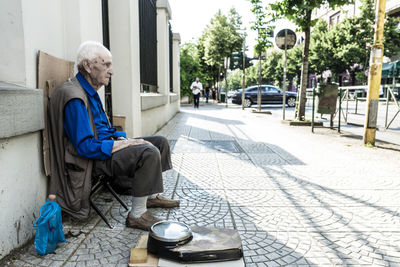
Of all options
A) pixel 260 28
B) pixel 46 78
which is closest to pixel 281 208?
pixel 46 78

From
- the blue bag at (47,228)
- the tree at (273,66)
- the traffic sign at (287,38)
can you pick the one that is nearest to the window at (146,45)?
the blue bag at (47,228)

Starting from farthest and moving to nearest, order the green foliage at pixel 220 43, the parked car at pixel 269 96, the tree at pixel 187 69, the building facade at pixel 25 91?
the green foliage at pixel 220 43 → the tree at pixel 187 69 → the parked car at pixel 269 96 → the building facade at pixel 25 91

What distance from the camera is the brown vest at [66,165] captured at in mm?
2652

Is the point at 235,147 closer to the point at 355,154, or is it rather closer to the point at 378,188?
the point at 355,154

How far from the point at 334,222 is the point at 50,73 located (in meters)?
2.80

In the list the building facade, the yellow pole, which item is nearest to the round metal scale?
the building facade

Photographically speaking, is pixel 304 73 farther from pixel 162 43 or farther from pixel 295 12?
pixel 162 43

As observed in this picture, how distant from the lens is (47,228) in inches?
93.7

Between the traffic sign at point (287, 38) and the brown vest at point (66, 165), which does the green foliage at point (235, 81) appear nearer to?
the traffic sign at point (287, 38)

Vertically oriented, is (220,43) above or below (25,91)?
above

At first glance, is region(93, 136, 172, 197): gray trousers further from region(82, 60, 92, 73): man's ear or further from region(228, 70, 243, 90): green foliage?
region(228, 70, 243, 90): green foliage

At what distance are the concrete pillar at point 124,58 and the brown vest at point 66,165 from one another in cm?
266

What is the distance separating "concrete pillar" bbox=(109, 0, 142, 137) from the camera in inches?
207

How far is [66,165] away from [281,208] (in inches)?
82.0
